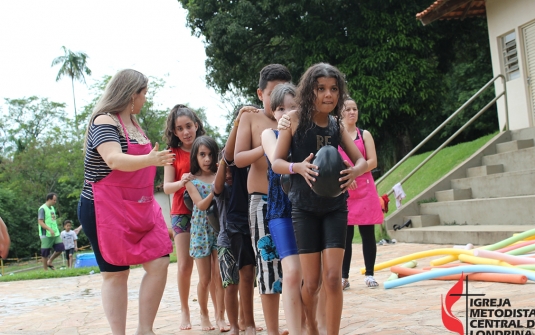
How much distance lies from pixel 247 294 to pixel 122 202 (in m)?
1.23

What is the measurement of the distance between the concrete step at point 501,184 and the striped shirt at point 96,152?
8.27 m

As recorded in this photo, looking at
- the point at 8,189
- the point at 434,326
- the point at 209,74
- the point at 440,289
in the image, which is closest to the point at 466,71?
the point at 209,74

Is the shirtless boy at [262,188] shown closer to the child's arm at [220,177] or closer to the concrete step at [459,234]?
the child's arm at [220,177]

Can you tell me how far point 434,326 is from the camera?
12.9 ft

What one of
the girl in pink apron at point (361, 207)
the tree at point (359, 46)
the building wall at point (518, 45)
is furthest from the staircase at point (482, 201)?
the tree at point (359, 46)

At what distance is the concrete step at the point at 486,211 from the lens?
366 inches

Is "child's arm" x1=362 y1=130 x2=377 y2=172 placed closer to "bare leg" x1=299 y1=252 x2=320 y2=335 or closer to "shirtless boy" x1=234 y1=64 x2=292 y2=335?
"shirtless boy" x1=234 y1=64 x2=292 y2=335

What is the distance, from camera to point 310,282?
11.8 feet

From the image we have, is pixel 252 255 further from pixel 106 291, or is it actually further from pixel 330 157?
pixel 330 157

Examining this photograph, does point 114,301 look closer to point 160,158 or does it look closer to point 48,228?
point 160,158

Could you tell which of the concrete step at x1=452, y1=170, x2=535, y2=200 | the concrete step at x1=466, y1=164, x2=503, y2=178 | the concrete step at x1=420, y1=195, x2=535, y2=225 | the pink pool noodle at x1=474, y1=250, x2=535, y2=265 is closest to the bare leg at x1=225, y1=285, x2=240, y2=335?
the pink pool noodle at x1=474, y1=250, x2=535, y2=265

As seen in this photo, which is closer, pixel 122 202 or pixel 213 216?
pixel 122 202

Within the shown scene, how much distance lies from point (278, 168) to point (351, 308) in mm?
2140

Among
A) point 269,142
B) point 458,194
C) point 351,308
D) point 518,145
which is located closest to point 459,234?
point 458,194
